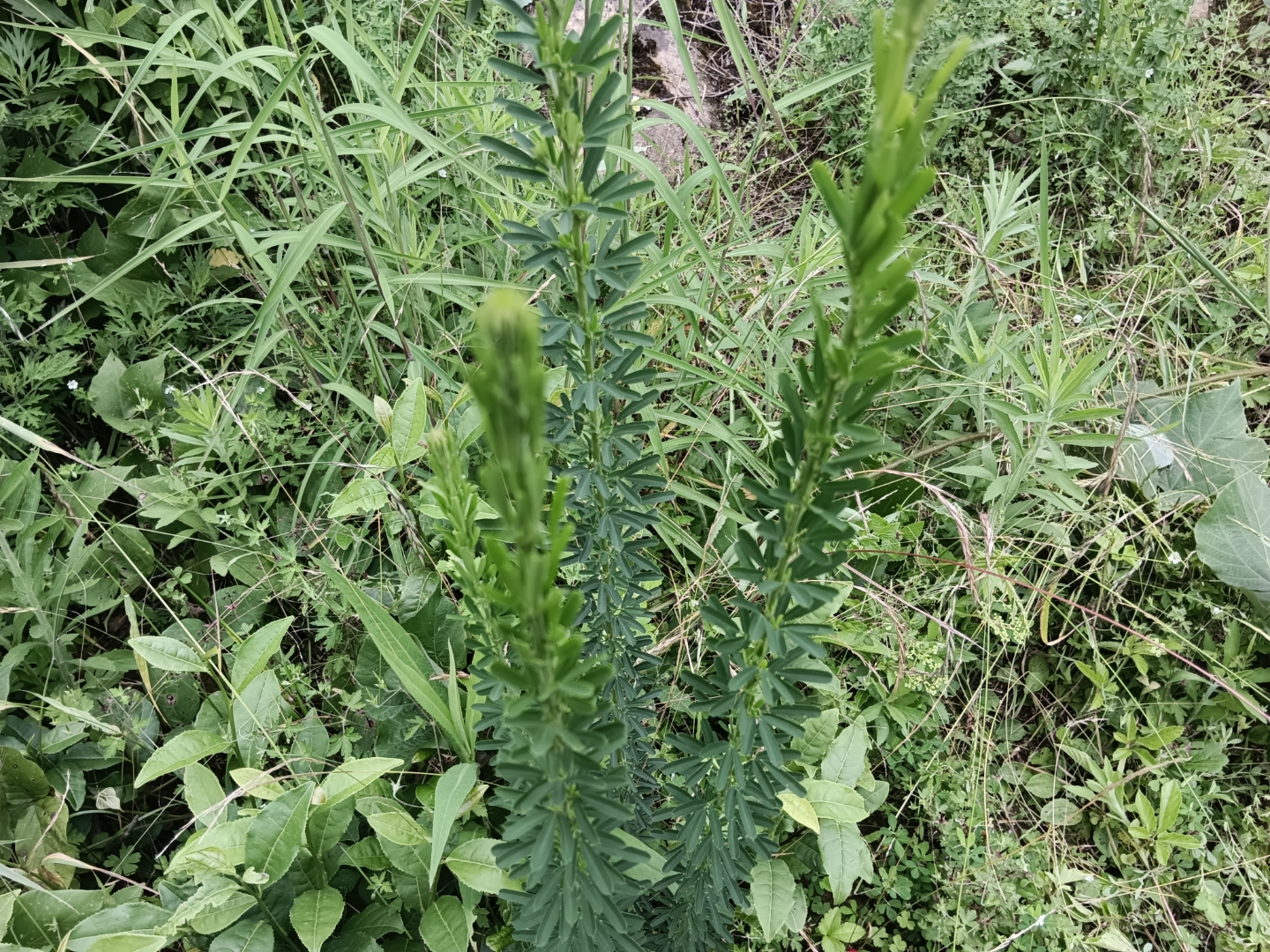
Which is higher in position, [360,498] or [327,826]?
[360,498]

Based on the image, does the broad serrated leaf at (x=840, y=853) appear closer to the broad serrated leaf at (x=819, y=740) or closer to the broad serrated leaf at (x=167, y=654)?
the broad serrated leaf at (x=819, y=740)

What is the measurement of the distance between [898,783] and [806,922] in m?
0.42

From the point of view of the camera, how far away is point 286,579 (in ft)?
6.42

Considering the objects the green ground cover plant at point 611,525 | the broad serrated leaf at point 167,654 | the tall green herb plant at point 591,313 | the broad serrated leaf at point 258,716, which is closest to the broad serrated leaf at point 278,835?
the green ground cover plant at point 611,525

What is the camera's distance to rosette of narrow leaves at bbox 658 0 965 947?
0.65 meters

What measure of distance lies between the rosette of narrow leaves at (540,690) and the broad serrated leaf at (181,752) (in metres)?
0.90

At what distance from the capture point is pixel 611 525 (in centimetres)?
129

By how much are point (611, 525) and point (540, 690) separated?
53cm

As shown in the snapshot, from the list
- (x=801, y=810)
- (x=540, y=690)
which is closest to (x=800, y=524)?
(x=540, y=690)

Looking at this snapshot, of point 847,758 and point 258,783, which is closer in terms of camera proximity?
point 258,783

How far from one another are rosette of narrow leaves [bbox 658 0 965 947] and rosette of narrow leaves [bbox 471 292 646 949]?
0.65ft

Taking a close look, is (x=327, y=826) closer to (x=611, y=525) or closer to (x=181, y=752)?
(x=181, y=752)

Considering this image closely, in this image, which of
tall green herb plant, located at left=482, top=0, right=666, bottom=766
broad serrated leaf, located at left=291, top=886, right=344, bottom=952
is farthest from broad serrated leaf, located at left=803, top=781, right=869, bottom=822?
broad serrated leaf, located at left=291, top=886, right=344, bottom=952

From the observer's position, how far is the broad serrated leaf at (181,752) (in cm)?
168
